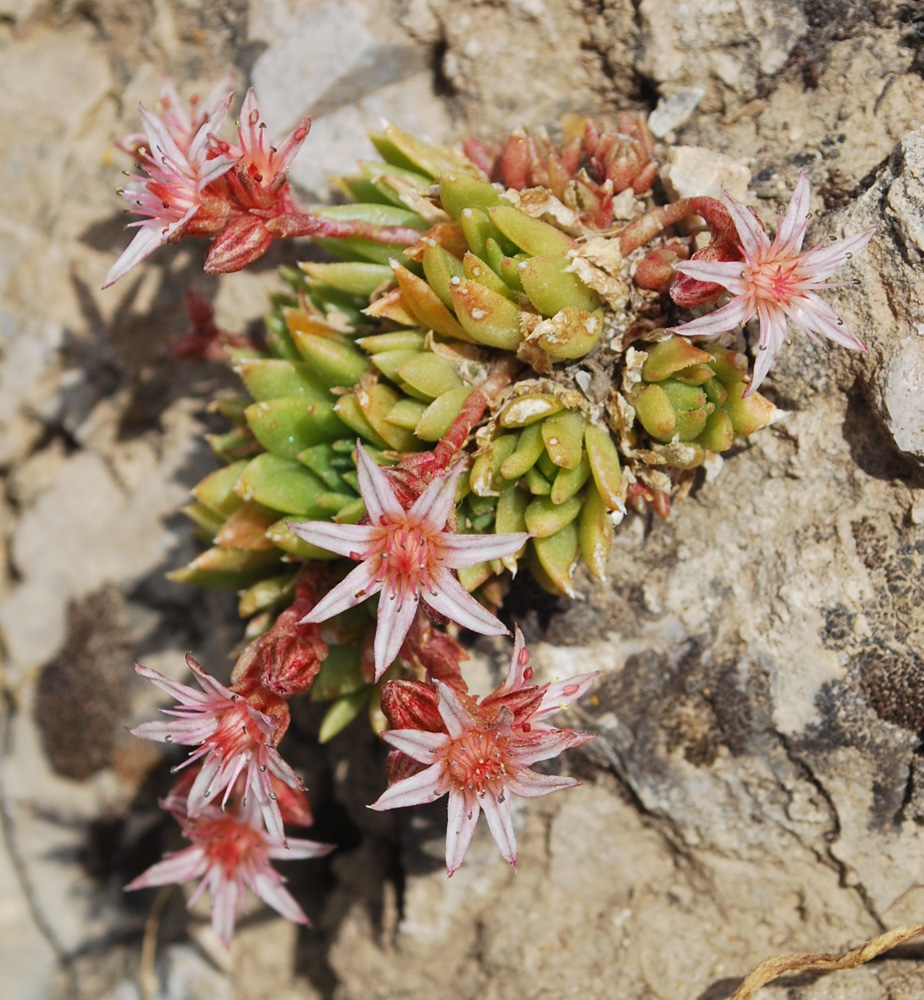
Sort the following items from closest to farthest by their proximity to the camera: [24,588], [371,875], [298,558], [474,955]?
[298,558], [474,955], [371,875], [24,588]

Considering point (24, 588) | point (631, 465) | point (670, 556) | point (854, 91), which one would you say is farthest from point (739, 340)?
point (24, 588)

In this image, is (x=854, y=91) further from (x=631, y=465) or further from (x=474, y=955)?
(x=474, y=955)

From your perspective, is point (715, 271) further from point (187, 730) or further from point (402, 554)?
point (187, 730)

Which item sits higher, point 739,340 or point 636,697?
point 739,340

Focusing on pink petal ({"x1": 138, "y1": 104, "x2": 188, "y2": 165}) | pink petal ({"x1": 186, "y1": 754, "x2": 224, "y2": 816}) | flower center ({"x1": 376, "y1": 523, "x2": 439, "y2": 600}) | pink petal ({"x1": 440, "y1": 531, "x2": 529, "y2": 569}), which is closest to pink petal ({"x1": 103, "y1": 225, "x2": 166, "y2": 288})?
pink petal ({"x1": 138, "y1": 104, "x2": 188, "y2": 165})

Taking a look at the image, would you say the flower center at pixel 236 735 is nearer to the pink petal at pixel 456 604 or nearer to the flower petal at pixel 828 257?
the pink petal at pixel 456 604

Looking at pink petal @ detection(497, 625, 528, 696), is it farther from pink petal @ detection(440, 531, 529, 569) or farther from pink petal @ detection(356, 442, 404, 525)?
pink petal @ detection(356, 442, 404, 525)
